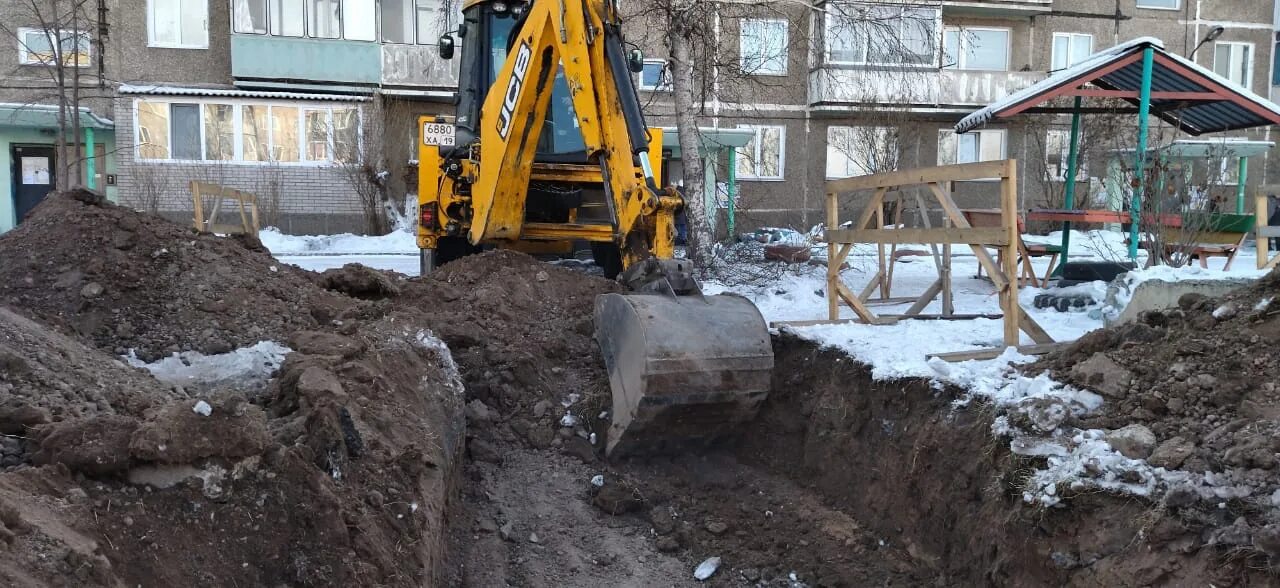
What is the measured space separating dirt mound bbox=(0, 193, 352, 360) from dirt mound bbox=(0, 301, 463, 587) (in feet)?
2.75

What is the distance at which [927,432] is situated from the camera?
4.46 metres

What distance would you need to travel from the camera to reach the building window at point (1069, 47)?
24453 millimetres

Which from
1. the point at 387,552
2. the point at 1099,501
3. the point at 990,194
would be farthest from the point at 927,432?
the point at 990,194

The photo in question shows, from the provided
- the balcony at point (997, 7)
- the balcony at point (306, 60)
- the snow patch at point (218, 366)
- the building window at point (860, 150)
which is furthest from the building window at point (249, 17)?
the snow patch at point (218, 366)

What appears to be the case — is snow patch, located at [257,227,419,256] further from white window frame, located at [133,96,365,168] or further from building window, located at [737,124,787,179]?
building window, located at [737,124,787,179]

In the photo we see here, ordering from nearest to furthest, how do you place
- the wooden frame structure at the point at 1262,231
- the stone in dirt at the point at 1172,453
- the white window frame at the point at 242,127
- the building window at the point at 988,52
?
the stone in dirt at the point at 1172,453 < the wooden frame structure at the point at 1262,231 < the white window frame at the point at 242,127 < the building window at the point at 988,52

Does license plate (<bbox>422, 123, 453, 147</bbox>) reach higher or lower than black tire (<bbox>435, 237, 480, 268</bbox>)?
higher

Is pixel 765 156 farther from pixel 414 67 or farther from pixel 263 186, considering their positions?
pixel 263 186

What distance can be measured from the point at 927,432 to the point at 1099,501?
1157mm

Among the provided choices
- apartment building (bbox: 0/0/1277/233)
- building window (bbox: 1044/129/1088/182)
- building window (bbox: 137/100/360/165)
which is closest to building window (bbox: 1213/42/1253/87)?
building window (bbox: 1044/129/1088/182)

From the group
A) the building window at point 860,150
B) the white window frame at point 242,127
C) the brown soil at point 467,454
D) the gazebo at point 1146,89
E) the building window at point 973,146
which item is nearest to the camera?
the brown soil at point 467,454

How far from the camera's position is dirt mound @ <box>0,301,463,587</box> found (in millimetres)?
2410

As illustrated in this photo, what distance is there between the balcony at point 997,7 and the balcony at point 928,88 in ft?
5.26

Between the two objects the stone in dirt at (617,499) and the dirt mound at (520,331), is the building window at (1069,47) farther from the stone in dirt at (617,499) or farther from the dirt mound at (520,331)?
the stone in dirt at (617,499)
